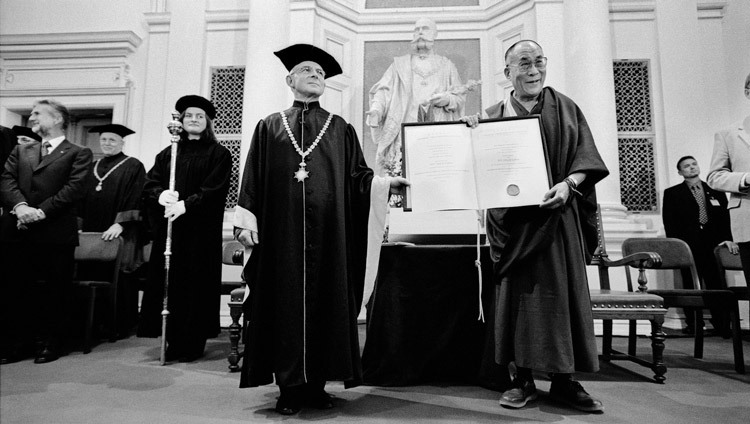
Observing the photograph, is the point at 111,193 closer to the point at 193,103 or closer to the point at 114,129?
the point at 114,129

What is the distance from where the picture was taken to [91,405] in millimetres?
2311

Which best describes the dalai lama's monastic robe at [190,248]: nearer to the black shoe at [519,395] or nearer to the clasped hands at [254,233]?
the clasped hands at [254,233]

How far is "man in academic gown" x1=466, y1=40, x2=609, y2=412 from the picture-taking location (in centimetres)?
243

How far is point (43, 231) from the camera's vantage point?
3.66 m

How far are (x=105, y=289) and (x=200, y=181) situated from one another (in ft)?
4.50

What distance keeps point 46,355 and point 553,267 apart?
3.45 m

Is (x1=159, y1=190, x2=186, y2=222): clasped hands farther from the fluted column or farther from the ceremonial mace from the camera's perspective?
the fluted column

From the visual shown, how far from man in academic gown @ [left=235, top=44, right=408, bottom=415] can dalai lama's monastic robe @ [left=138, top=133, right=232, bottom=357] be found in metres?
1.54

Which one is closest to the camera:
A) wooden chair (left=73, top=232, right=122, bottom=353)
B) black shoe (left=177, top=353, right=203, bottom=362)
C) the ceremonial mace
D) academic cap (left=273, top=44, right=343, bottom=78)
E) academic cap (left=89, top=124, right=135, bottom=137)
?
academic cap (left=273, top=44, right=343, bottom=78)

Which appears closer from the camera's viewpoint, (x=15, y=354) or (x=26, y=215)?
(x=15, y=354)

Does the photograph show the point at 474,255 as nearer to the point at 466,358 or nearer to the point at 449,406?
the point at 466,358

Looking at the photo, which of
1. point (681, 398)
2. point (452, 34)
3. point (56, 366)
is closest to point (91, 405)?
point (56, 366)

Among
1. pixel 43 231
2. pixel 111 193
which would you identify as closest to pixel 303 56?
pixel 43 231

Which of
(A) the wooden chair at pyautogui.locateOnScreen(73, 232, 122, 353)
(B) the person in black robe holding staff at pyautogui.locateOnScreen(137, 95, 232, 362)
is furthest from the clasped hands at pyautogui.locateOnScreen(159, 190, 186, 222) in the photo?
(A) the wooden chair at pyautogui.locateOnScreen(73, 232, 122, 353)
